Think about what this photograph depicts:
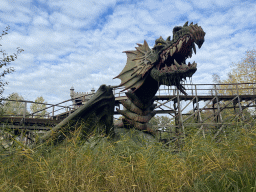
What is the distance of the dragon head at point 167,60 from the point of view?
10.8 feet

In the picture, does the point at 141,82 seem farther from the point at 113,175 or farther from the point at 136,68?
the point at 113,175

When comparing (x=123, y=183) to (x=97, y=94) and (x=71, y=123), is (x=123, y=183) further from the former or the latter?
(x=97, y=94)

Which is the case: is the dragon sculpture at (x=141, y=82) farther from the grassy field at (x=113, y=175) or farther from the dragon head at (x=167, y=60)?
the grassy field at (x=113, y=175)

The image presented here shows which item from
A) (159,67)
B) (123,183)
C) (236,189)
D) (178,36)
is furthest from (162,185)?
(178,36)

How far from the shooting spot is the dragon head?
10.8 ft

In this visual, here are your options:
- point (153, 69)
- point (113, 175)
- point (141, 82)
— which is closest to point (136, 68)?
point (141, 82)

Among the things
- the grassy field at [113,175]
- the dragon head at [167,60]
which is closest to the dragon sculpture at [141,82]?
the dragon head at [167,60]

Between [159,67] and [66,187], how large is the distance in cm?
241

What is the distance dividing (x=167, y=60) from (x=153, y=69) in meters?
0.29

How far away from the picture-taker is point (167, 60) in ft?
12.2

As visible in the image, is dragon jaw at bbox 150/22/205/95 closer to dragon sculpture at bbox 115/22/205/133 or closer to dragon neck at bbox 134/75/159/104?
dragon sculpture at bbox 115/22/205/133

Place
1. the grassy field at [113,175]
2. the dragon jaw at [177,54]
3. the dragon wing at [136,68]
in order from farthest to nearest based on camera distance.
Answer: the dragon wing at [136,68]
the dragon jaw at [177,54]
the grassy field at [113,175]

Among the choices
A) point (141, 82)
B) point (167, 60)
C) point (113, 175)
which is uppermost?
point (167, 60)

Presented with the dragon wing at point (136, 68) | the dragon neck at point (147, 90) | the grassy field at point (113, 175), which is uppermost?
the dragon wing at point (136, 68)
